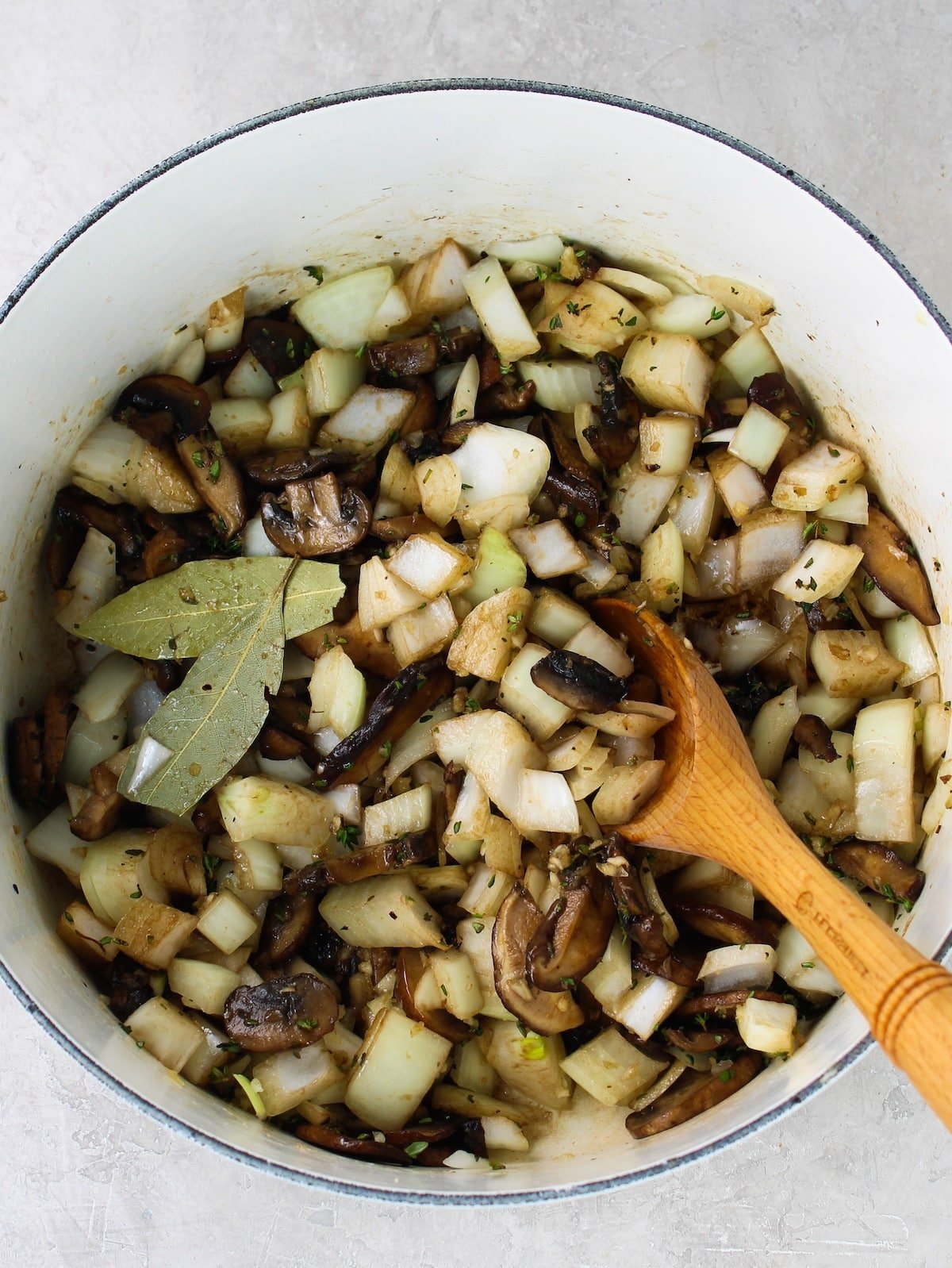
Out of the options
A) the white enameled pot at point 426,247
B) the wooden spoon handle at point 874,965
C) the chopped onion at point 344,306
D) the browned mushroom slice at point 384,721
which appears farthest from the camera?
the chopped onion at point 344,306

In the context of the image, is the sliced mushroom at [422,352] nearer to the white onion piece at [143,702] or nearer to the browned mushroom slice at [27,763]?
the white onion piece at [143,702]

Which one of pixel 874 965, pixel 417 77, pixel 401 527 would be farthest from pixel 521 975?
pixel 417 77

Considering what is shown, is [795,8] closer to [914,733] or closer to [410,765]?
[914,733]

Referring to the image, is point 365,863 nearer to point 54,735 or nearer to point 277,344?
point 54,735

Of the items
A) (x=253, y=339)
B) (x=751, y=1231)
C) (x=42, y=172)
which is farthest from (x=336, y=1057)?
(x=42, y=172)

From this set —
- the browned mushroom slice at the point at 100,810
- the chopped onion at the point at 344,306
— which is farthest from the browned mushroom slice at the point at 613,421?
the browned mushroom slice at the point at 100,810
